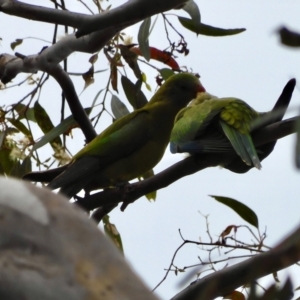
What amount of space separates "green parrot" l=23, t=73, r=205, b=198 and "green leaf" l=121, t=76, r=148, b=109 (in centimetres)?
4

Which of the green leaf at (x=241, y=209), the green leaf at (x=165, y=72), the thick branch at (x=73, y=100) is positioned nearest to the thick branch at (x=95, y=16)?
the thick branch at (x=73, y=100)

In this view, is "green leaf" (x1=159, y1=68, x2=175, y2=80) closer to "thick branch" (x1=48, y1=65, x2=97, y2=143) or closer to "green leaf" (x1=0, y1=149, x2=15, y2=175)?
"thick branch" (x1=48, y1=65, x2=97, y2=143)

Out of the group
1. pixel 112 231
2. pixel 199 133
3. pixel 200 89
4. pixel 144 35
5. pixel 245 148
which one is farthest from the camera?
pixel 200 89

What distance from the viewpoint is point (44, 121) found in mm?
3088

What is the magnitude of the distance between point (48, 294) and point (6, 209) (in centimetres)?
16

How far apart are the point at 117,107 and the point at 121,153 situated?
232 mm

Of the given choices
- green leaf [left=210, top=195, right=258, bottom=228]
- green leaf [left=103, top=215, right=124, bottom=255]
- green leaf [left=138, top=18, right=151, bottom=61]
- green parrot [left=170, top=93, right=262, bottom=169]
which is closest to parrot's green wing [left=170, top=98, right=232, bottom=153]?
green parrot [left=170, top=93, right=262, bottom=169]

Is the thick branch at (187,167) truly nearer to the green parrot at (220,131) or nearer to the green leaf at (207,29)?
the green parrot at (220,131)

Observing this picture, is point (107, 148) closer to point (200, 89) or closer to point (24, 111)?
point (24, 111)

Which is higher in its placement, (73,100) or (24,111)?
(24,111)

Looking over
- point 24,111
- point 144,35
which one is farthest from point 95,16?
point 24,111

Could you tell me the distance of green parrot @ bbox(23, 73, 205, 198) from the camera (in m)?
3.05

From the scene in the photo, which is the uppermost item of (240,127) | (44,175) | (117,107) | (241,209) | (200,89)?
(200,89)

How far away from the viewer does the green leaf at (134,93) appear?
3066 mm
